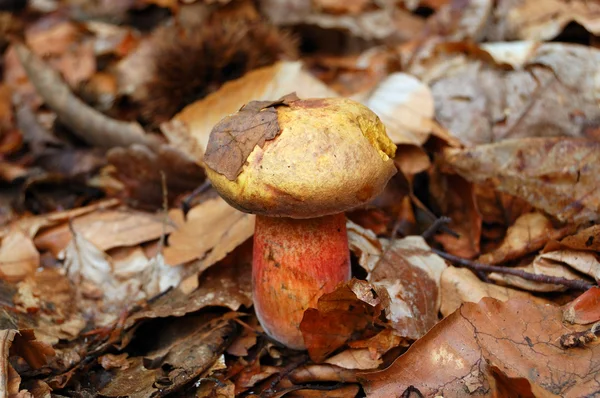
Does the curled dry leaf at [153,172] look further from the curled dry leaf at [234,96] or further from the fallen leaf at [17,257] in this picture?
the fallen leaf at [17,257]

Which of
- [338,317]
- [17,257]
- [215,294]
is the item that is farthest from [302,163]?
[17,257]

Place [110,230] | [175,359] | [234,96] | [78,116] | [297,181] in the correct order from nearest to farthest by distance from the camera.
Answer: [297,181], [175,359], [110,230], [234,96], [78,116]

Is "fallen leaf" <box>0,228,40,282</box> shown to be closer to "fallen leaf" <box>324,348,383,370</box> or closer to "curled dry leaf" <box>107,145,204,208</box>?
"curled dry leaf" <box>107,145,204,208</box>

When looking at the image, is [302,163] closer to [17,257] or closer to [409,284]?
[409,284]

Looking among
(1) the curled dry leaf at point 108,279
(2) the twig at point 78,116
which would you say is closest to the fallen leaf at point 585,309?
(1) the curled dry leaf at point 108,279

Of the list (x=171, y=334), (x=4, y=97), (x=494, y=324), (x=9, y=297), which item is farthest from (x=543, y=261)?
(x=4, y=97)

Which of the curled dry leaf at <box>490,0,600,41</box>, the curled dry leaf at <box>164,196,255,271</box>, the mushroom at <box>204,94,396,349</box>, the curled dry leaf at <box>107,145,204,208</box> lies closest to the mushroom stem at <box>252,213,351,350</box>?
the mushroom at <box>204,94,396,349</box>

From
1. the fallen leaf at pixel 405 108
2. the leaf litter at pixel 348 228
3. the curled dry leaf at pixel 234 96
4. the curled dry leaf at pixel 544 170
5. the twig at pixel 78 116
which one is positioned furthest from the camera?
the twig at pixel 78 116
